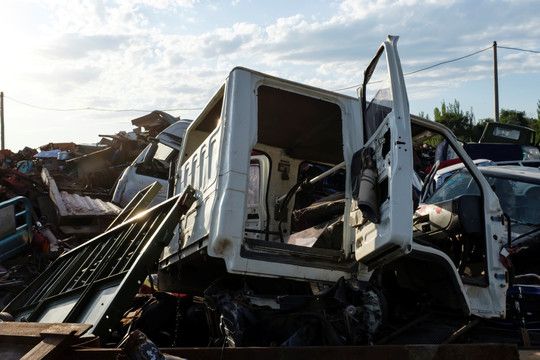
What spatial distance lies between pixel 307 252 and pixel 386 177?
0.81m

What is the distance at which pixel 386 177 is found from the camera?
3.48 metres

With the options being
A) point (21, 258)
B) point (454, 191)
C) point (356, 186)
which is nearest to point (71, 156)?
point (21, 258)

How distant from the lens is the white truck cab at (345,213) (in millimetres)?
3482

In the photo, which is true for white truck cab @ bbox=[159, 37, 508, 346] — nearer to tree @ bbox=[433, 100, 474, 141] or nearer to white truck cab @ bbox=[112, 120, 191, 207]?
white truck cab @ bbox=[112, 120, 191, 207]

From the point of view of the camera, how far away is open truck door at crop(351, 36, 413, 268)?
3.32 m

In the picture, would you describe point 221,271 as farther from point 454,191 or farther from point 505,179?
point 505,179

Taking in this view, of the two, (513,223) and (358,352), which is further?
(513,223)

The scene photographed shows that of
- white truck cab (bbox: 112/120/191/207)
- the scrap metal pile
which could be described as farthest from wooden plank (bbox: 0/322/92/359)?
white truck cab (bbox: 112/120/191/207)

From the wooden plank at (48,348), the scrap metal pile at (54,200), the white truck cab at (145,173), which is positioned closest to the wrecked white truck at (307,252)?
the wooden plank at (48,348)

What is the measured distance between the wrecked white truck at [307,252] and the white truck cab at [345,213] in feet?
0.03

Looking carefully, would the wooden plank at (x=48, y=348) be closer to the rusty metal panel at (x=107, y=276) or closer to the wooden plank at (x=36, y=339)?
the wooden plank at (x=36, y=339)

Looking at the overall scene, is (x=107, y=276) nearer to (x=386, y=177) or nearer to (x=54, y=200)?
(x=386, y=177)

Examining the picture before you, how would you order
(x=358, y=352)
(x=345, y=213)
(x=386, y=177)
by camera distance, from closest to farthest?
(x=358, y=352)
(x=386, y=177)
(x=345, y=213)

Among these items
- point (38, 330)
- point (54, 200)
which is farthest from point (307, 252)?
point (54, 200)
